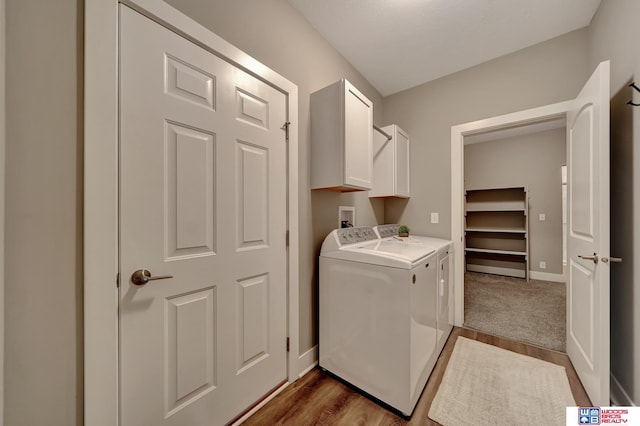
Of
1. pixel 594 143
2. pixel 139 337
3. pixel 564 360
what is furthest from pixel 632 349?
pixel 139 337

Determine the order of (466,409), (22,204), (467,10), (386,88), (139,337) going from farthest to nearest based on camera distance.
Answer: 1. (386,88)
2. (467,10)
3. (466,409)
4. (139,337)
5. (22,204)

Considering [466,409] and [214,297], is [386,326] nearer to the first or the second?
[466,409]

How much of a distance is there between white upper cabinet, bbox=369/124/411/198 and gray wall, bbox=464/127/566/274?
119 inches

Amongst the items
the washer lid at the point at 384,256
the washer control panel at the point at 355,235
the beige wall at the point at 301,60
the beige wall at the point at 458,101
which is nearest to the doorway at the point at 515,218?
the beige wall at the point at 458,101

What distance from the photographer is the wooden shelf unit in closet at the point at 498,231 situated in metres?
4.26

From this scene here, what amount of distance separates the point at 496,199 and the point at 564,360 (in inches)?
133

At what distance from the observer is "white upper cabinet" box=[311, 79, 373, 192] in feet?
5.43

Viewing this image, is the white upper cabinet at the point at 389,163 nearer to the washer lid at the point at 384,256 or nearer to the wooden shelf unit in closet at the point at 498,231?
the washer lid at the point at 384,256

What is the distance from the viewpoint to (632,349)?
1315 mm

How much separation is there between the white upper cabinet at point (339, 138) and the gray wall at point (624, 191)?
147 cm

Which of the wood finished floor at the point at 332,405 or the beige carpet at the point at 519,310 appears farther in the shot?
the beige carpet at the point at 519,310

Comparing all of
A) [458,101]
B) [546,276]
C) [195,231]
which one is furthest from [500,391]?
[546,276]
